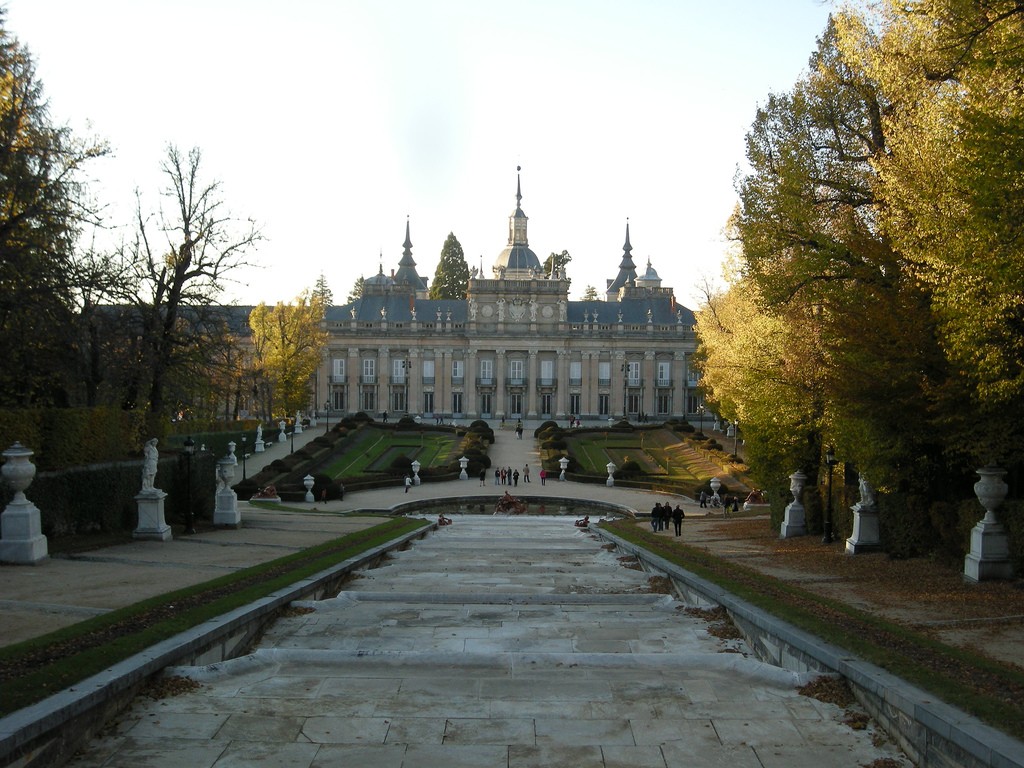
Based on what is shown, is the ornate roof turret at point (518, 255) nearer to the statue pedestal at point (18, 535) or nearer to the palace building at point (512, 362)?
the palace building at point (512, 362)

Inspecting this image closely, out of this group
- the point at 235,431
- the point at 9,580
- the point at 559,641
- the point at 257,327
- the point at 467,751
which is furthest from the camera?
the point at 257,327

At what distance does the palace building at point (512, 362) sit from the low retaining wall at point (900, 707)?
68.7 m

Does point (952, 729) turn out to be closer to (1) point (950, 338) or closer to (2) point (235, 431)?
(1) point (950, 338)

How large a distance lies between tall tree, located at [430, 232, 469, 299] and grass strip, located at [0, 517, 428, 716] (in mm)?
78948

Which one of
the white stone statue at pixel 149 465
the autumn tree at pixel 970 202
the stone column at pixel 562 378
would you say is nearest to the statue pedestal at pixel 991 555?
the autumn tree at pixel 970 202

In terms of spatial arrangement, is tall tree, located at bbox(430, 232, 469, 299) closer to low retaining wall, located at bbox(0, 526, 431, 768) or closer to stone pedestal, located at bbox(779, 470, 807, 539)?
stone pedestal, located at bbox(779, 470, 807, 539)

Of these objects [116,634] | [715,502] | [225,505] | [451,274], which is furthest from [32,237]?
[451,274]

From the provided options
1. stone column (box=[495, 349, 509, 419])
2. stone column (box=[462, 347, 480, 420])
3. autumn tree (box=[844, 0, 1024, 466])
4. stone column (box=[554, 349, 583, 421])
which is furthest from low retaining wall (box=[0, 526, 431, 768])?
stone column (box=[554, 349, 583, 421])

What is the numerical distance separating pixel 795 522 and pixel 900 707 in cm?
1548

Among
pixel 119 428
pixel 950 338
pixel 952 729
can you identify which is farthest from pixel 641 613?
pixel 119 428

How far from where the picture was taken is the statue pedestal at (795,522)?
20.9 metres

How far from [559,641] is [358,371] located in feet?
233

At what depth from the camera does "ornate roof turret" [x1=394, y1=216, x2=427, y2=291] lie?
91.8 metres

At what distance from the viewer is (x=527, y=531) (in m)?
24.5
